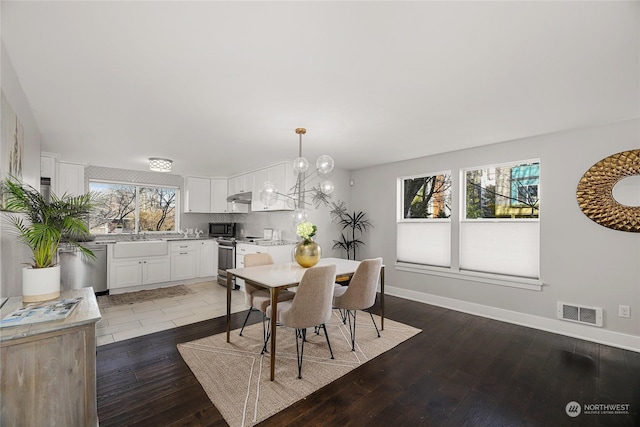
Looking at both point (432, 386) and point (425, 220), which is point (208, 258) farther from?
point (432, 386)

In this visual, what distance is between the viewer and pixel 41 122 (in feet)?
9.84

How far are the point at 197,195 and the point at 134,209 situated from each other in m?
1.22

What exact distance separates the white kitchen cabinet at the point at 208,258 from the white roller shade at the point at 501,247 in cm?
474

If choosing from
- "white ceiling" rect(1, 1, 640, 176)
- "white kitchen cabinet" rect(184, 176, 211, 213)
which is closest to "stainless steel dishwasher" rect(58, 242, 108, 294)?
"white kitchen cabinet" rect(184, 176, 211, 213)

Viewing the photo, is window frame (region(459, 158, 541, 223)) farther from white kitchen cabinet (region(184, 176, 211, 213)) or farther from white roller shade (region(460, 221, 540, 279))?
white kitchen cabinet (region(184, 176, 211, 213))

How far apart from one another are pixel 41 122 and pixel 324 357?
12.5 ft

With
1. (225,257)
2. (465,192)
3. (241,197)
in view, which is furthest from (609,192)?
(225,257)

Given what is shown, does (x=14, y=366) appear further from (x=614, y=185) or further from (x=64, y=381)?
(x=614, y=185)

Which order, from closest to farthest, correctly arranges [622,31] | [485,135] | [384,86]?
[622,31] < [384,86] < [485,135]

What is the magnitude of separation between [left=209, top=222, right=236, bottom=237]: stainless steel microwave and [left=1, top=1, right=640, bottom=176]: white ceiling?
121 inches

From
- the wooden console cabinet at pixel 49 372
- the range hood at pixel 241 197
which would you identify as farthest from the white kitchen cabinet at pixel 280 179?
the wooden console cabinet at pixel 49 372

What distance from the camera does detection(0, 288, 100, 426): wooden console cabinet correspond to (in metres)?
1.32

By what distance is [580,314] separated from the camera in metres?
3.17

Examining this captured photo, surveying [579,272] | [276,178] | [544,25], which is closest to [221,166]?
[276,178]
